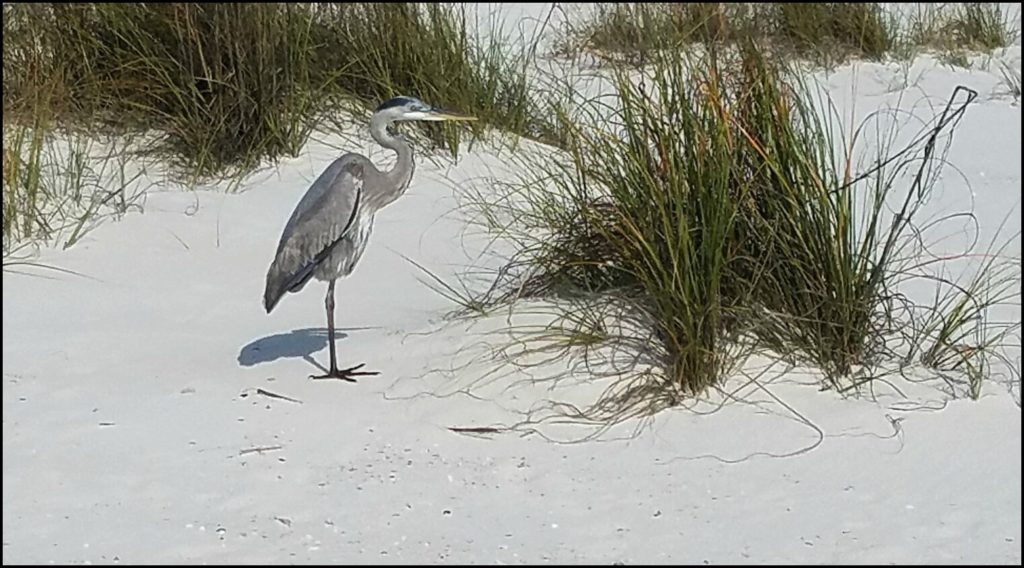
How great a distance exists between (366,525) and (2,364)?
1802 millimetres

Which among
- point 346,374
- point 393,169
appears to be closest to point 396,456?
point 346,374

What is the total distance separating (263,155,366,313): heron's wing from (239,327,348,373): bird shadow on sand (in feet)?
0.59

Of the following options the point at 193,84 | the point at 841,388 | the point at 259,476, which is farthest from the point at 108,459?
the point at 193,84

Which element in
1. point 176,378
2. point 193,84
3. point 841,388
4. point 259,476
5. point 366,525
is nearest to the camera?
point 366,525

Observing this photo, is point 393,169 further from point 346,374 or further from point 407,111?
point 346,374

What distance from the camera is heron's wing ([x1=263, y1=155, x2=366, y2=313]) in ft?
14.7

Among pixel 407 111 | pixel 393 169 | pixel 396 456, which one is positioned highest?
pixel 407 111

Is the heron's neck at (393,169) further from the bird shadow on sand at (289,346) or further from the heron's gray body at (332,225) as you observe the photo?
the bird shadow on sand at (289,346)

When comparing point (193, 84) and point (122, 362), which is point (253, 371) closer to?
point (122, 362)

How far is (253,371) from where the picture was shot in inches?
174

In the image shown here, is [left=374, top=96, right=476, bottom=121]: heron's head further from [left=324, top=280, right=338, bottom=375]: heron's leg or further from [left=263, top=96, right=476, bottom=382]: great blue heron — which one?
[left=324, top=280, right=338, bottom=375]: heron's leg

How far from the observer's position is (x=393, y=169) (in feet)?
15.3

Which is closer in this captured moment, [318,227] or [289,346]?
[318,227]

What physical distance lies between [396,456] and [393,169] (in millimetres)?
1304
